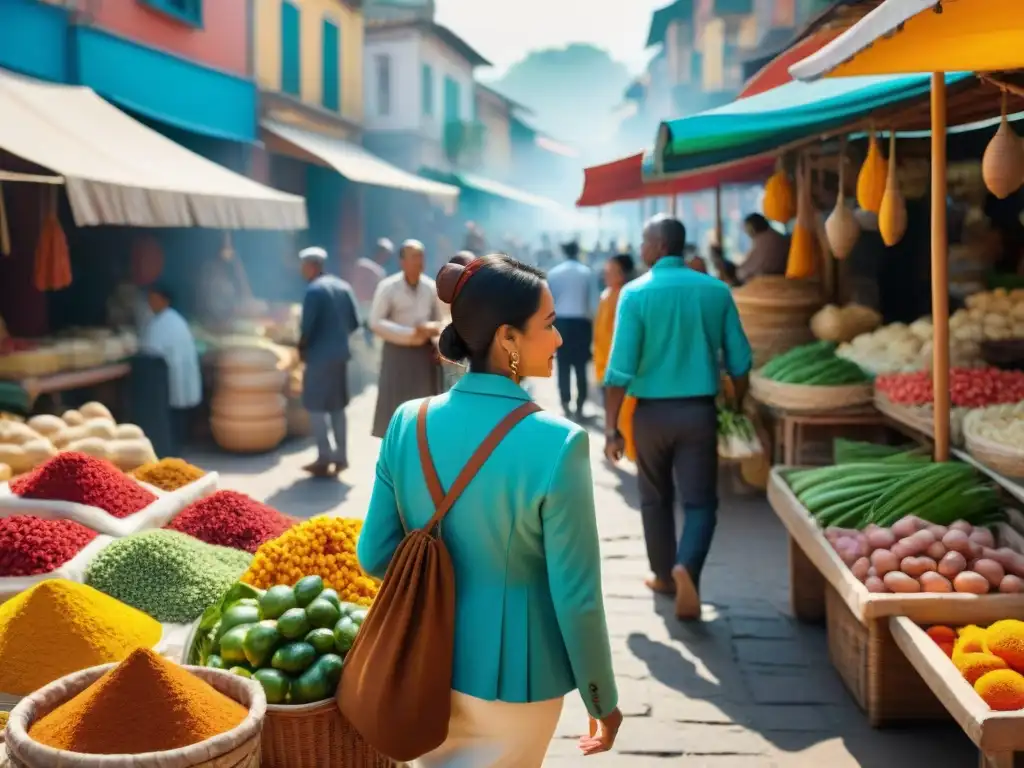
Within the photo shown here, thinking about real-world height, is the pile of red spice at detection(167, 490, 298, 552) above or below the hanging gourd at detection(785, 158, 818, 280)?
below

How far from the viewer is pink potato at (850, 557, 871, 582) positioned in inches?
179

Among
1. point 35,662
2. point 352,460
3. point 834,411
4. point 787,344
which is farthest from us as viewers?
point 352,460

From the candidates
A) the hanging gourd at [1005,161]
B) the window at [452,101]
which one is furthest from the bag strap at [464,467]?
Answer: the window at [452,101]

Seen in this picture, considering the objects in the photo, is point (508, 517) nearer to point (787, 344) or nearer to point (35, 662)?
point (35, 662)

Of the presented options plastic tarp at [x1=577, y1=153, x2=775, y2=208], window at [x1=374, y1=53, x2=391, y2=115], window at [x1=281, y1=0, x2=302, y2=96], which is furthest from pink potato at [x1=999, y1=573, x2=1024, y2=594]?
window at [x1=374, y1=53, x2=391, y2=115]

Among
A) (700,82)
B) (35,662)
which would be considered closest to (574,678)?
(35,662)

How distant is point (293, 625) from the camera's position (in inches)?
117

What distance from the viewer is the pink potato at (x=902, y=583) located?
4.33 metres

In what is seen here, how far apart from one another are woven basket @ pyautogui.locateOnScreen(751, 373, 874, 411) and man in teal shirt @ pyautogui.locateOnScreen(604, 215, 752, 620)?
1.69 m

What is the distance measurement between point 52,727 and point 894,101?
5478mm

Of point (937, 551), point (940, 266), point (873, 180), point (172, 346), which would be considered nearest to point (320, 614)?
point (937, 551)

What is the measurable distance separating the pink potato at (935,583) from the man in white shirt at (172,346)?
7403mm

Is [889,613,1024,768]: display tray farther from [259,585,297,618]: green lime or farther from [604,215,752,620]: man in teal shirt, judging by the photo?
[259,585,297,618]: green lime

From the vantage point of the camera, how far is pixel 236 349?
415 inches
